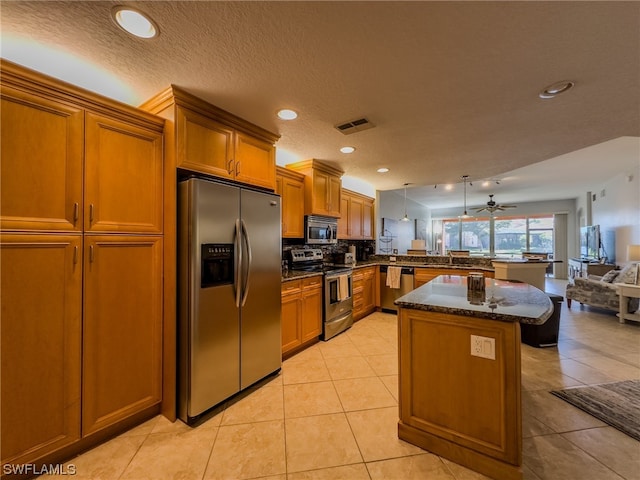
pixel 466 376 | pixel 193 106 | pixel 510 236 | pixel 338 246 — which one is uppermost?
pixel 193 106

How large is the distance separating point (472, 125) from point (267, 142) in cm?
198

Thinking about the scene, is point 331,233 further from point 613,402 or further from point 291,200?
point 613,402

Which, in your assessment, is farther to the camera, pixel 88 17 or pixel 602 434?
pixel 602 434

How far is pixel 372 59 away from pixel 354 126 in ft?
2.89

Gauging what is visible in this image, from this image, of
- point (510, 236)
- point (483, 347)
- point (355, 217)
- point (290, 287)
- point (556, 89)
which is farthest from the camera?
point (510, 236)

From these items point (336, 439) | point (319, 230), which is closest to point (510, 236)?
point (319, 230)

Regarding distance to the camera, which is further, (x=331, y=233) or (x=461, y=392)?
(x=331, y=233)

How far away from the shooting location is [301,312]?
117 inches

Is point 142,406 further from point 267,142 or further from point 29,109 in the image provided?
point 267,142

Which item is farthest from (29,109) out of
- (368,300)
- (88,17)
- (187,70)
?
(368,300)

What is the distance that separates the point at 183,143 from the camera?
1893 millimetres

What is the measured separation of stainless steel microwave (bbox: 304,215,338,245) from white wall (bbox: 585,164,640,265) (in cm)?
583

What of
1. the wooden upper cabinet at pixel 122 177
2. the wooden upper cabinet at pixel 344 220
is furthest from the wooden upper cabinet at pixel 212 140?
the wooden upper cabinet at pixel 344 220

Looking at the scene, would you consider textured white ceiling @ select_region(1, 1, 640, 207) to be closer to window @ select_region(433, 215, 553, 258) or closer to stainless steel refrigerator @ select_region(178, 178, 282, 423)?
stainless steel refrigerator @ select_region(178, 178, 282, 423)
